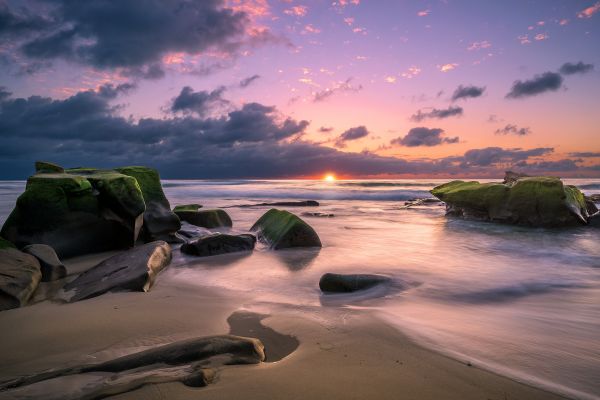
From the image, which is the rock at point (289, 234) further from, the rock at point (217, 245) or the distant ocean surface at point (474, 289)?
the rock at point (217, 245)

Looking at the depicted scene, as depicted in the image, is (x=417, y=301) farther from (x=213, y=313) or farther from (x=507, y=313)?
(x=213, y=313)

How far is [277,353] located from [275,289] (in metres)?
2.06

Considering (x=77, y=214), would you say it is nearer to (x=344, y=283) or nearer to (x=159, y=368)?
(x=344, y=283)

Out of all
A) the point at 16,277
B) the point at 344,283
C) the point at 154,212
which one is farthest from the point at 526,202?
the point at 16,277

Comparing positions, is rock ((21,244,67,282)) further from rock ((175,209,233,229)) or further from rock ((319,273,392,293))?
rock ((175,209,233,229))

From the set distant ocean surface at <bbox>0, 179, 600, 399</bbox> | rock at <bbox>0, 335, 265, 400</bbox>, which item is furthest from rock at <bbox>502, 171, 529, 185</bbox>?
rock at <bbox>0, 335, 265, 400</bbox>

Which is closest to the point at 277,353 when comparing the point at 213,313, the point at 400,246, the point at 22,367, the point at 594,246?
the point at 213,313

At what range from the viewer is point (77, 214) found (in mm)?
6742

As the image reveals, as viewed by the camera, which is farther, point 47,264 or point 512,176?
point 512,176

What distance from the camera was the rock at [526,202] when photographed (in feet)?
37.6

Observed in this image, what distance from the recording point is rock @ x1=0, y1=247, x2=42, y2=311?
146 inches

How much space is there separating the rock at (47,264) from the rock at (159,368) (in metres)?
3.31

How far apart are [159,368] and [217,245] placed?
484 cm

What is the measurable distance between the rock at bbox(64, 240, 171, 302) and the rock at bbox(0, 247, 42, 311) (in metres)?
0.41
